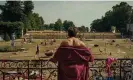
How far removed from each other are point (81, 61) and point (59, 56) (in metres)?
0.52

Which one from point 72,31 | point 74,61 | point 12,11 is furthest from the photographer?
point 12,11

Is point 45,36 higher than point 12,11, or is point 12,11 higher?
point 12,11

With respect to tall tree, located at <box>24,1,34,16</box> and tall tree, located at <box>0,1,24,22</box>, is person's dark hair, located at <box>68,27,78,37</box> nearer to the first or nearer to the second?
tall tree, located at <box>0,1,24,22</box>

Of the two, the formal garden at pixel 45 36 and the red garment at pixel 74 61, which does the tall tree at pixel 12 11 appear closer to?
the formal garden at pixel 45 36

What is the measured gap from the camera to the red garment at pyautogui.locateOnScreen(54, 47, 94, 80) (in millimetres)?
7594

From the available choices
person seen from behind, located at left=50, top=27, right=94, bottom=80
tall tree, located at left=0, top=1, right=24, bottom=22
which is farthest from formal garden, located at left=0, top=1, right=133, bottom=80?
person seen from behind, located at left=50, top=27, right=94, bottom=80

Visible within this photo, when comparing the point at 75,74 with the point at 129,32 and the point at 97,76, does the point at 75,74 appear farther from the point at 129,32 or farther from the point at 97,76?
the point at 129,32

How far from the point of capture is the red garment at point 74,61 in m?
7.59

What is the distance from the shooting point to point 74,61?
7625mm

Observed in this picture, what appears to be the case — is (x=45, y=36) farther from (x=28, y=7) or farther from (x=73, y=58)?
(x=73, y=58)

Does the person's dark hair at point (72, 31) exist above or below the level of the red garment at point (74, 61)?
above

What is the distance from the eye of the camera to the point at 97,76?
39.4ft

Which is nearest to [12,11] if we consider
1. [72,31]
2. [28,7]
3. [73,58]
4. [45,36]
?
[28,7]

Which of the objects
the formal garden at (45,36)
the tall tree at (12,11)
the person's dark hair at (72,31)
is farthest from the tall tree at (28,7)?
the person's dark hair at (72,31)
